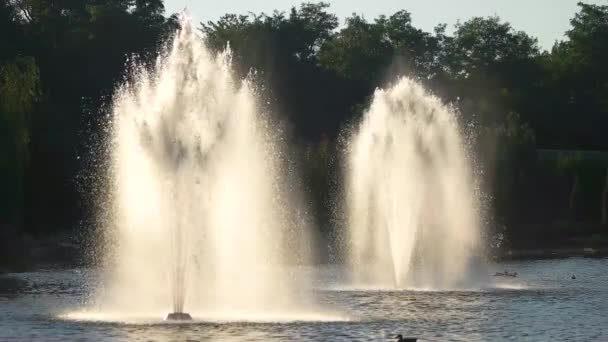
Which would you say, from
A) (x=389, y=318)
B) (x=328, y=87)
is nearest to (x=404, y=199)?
(x=389, y=318)

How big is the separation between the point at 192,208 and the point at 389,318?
660 centimetres

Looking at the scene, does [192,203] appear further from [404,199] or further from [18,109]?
[18,109]

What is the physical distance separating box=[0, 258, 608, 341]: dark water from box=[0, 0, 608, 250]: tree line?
737 inches

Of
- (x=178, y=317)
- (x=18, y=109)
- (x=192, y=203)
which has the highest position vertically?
(x=18, y=109)

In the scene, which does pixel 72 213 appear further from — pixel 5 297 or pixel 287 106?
pixel 287 106

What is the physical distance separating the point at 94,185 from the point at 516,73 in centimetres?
7423

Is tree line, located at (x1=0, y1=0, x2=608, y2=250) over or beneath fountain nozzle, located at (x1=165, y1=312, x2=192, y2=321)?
over

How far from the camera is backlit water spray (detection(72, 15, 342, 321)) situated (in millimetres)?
37156

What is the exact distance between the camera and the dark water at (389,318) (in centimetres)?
3366

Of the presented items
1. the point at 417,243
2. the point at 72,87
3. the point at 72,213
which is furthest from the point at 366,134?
the point at 72,87

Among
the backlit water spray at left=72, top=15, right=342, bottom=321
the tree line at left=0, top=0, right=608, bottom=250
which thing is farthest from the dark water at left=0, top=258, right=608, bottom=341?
the tree line at left=0, top=0, right=608, bottom=250

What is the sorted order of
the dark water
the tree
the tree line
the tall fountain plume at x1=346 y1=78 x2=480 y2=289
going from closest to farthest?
the dark water, the tall fountain plume at x1=346 y1=78 x2=480 y2=289, the tree, the tree line

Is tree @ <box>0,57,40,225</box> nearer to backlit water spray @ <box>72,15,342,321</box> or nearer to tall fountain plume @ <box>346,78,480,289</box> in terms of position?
backlit water spray @ <box>72,15,342,321</box>

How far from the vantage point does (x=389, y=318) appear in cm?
3809
